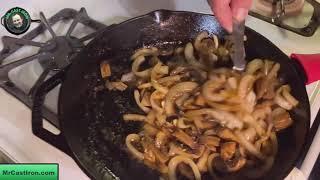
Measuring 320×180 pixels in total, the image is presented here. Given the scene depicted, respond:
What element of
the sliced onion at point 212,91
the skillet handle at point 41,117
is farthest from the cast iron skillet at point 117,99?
the sliced onion at point 212,91

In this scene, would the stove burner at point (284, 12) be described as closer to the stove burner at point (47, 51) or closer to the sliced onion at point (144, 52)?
the sliced onion at point (144, 52)

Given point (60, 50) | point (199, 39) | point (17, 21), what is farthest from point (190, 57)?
point (17, 21)

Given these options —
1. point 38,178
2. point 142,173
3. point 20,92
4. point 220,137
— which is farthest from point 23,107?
point 220,137

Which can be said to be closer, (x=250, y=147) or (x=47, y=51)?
(x=250, y=147)

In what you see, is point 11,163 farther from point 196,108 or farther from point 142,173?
point 196,108

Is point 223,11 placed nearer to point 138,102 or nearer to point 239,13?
point 239,13

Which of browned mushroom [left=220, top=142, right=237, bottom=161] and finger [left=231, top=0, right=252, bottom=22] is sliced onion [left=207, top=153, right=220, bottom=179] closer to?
browned mushroom [left=220, top=142, right=237, bottom=161]

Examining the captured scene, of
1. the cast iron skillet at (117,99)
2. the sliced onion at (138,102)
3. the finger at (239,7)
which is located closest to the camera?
the finger at (239,7)
